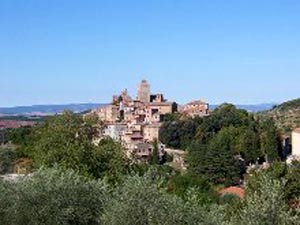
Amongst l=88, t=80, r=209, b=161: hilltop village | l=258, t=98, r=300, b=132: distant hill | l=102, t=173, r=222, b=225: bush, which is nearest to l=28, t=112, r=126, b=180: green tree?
l=102, t=173, r=222, b=225: bush

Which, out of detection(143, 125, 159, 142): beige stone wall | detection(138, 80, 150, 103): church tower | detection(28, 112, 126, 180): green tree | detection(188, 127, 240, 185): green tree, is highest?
detection(138, 80, 150, 103): church tower

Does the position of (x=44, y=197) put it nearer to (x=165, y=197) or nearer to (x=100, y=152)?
(x=165, y=197)

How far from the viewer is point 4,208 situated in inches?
547

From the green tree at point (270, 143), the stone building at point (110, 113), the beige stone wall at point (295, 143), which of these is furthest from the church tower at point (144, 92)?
the green tree at point (270, 143)

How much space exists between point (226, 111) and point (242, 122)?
3493 mm

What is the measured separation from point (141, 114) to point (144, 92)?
13947mm

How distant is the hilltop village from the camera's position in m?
78.1

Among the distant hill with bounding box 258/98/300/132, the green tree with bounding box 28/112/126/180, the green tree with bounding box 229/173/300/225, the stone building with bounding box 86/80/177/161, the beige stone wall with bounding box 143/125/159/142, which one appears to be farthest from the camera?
the distant hill with bounding box 258/98/300/132

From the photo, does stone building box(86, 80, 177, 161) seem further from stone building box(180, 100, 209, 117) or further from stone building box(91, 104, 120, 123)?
stone building box(180, 100, 209, 117)

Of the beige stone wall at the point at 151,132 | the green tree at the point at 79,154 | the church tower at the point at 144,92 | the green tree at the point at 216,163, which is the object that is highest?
the church tower at the point at 144,92

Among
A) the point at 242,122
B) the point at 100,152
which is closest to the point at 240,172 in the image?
the point at 242,122

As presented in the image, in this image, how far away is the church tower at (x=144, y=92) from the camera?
104 metres

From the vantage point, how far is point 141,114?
3590 inches

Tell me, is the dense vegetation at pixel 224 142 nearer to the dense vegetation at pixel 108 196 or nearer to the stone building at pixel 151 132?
the stone building at pixel 151 132
